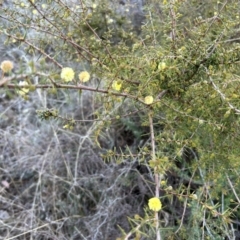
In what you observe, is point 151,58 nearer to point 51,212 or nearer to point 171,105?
point 171,105

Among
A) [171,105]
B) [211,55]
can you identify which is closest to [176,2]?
[211,55]

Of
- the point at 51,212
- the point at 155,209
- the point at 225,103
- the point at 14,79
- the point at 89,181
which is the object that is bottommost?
the point at 51,212

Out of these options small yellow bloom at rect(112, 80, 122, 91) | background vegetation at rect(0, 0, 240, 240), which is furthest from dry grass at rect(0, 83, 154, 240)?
small yellow bloom at rect(112, 80, 122, 91)

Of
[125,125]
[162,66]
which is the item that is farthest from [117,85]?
[125,125]

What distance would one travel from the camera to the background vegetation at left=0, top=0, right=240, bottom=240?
0.93 m

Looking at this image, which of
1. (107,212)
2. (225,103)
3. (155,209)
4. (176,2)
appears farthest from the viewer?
(107,212)

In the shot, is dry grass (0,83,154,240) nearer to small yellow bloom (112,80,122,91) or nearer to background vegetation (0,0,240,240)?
background vegetation (0,0,240,240)

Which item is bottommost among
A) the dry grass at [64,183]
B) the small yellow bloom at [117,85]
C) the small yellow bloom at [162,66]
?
the dry grass at [64,183]

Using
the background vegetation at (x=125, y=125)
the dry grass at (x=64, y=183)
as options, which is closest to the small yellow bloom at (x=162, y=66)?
the background vegetation at (x=125, y=125)

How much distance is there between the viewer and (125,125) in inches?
68.4

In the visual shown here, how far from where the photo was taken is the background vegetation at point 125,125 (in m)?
0.93

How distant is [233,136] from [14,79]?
0.57 meters

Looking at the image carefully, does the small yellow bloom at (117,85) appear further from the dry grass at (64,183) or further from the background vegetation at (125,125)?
the dry grass at (64,183)

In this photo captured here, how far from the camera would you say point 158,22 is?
135 cm
